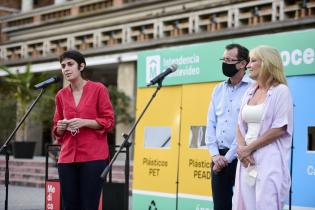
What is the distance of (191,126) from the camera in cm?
927

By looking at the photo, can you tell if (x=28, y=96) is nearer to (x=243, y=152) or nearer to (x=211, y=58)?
(x=211, y=58)

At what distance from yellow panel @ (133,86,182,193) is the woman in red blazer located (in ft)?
12.8

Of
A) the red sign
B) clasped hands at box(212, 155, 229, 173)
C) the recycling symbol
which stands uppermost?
clasped hands at box(212, 155, 229, 173)

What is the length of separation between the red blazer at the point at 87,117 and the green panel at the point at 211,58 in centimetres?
301

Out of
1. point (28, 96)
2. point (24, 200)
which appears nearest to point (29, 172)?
point (28, 96)

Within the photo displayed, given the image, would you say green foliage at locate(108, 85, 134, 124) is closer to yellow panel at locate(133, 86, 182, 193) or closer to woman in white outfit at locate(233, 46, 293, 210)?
yellow panel at locate(133, 86, 182, 193)

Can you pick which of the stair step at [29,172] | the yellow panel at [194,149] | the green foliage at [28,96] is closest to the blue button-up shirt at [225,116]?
the yellow panel at [194,149]

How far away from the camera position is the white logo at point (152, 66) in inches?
389

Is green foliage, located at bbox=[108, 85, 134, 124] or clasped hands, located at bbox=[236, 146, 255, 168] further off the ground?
green foliage, located at bbox=[108, 85, 134, 124]

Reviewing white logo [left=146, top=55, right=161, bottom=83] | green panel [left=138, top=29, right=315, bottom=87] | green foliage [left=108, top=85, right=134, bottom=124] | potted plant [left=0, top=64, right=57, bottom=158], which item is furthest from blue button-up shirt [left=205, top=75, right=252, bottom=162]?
potted plant [left=0, top=64, right=57, bottom=158]

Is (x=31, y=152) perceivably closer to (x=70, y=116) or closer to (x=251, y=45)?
(x=251, y=45)

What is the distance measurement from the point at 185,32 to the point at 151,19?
5.54ft

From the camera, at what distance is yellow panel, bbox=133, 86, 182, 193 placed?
951 centimetres

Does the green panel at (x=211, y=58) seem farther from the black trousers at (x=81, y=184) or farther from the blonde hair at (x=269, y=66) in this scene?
the black trousers at (x=81, y=184)
